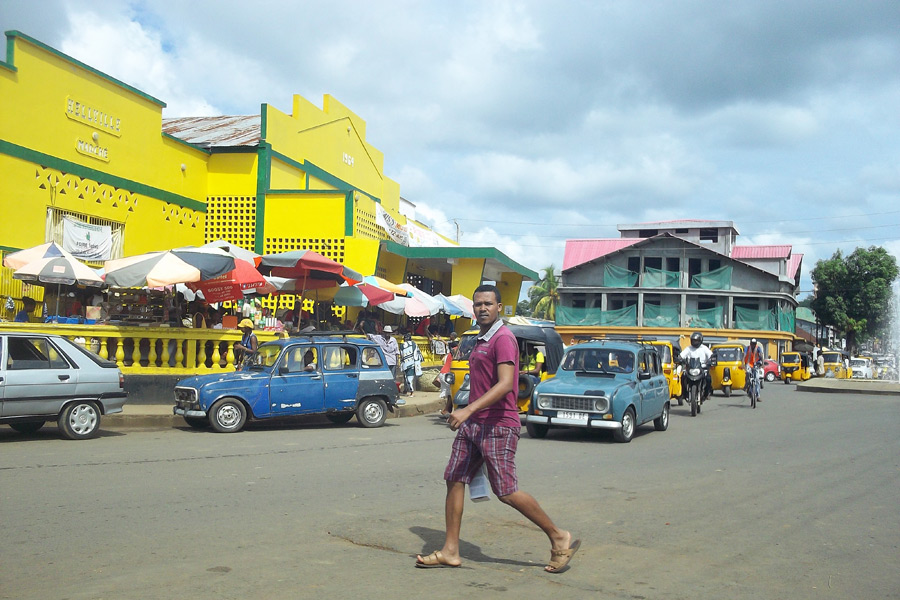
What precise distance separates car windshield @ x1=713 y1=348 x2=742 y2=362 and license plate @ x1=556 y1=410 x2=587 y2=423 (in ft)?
54.4

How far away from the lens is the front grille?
12.9 meters

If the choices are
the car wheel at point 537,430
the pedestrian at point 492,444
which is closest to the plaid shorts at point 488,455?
the pedestrian at point 492,444

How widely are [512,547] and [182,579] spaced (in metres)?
2.42

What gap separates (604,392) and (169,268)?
26.4 ft

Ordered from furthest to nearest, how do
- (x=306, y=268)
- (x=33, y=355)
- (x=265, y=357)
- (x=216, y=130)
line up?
(x=216, y=130), (x=306, y=268), (x=265, y=357), (x=33, y=355)

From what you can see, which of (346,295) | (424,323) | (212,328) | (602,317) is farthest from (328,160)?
(602,317)

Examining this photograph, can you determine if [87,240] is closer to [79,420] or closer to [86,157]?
[86,157]

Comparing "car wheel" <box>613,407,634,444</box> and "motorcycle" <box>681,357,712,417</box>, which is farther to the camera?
"motorcycle" <box>681,357,712,417</box>

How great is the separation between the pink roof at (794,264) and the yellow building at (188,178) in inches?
1442

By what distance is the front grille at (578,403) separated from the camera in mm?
12867

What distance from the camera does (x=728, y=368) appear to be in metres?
27.1

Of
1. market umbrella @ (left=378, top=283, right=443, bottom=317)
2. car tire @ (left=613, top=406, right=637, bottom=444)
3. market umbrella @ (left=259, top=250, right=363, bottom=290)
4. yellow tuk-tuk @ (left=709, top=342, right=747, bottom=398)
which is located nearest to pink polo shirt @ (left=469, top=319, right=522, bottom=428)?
car tire @ (left=613, top=406, right=637, bottom=444)

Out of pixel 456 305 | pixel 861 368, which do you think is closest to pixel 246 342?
pixel 456 305

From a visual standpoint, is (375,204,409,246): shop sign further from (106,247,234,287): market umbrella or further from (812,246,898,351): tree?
(812,246,898,351): tree
